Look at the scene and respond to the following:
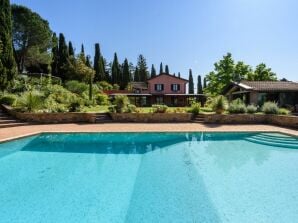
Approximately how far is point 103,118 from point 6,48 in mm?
11394

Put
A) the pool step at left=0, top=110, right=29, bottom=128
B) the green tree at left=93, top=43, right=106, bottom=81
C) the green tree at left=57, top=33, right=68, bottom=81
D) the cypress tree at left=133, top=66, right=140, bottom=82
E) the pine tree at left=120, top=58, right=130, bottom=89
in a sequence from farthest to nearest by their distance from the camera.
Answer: the cypress tree at left=133, top=66, right=140, bottom=82 → the pine tree at left=120, top=58, right=130, bottom=89 → the green tree at left=93, top=43, right=106, bottom=81 → the green tree at left=57, top=33, right=68, bottom=81 → the pool step at left=0, top=110, right=29, bottom=128

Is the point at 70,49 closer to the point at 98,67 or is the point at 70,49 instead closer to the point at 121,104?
the point at 98,67

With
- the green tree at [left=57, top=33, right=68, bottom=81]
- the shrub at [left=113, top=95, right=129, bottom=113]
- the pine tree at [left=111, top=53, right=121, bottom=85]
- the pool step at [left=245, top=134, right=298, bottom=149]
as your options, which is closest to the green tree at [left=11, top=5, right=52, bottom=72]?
the green tree at [left=57, top=33, right=68, bottom=81]

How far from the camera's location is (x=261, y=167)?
727cm

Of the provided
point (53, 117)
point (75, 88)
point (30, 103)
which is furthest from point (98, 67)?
point (53, 117)

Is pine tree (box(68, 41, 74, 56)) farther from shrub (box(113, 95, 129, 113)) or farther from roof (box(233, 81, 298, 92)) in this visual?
roof (box(233, 81, 298, 92))

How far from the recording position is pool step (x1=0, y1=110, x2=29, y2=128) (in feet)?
47.4

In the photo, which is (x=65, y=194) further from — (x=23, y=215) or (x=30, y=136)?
(x=30, y=136)

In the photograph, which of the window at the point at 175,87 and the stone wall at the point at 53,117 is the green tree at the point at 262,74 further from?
the stone wall at the point at 53,117

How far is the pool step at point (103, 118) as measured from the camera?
685 inches

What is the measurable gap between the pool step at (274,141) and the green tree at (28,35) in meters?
34.9

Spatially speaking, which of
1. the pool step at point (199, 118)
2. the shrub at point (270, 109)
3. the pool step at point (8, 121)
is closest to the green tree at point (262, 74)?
the shrub at point (270, 109)

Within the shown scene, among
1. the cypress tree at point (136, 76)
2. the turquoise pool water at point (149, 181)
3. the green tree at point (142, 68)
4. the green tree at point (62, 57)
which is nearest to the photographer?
the turquoise pool water at point (149, 181)

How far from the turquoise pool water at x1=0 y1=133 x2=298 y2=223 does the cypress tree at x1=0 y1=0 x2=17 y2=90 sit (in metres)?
12.1
